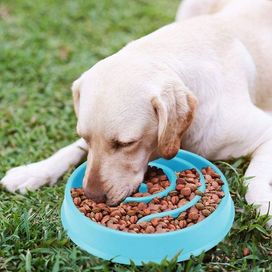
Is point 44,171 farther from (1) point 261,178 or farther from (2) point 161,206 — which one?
(1) point 261,178

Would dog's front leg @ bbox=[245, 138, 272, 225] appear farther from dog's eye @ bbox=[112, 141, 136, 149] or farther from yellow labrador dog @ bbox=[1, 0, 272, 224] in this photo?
dog's eye @ bbox=[112, 141, 136, 149]

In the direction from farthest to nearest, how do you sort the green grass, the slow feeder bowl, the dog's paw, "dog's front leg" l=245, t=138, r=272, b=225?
the dog's paw → "dog's front leg" l=245, t=138, r=272, b=225 → the green grass → the slow feeder bowl

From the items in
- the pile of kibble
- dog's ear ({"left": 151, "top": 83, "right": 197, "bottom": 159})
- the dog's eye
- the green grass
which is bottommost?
the green grass

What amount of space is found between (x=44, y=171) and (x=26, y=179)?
123mm

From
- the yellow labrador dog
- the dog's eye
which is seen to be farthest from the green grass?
the dog's eye

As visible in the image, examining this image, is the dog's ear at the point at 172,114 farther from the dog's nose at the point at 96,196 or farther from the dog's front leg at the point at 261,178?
the dog's front leg at the point at 261,178

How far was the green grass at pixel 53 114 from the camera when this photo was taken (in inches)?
115

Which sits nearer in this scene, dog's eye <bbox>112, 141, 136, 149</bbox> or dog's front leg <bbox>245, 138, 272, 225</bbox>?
dog's eye <bbox>112, 141, 136, 149</bbox>

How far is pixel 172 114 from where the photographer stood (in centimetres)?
308

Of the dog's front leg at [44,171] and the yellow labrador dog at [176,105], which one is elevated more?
the yellow labrador dog at [176,105]

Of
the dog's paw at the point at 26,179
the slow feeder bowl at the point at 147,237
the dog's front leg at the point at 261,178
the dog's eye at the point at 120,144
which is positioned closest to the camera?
the slow feeder bowl at the point at 147,237

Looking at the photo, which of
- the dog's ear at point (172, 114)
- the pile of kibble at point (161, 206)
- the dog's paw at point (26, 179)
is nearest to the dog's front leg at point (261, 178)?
the pile of kibble at point (161, 206)

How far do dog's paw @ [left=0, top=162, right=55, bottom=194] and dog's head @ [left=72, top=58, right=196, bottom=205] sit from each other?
70 cm

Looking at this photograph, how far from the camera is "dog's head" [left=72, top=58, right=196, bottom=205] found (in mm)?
3004
